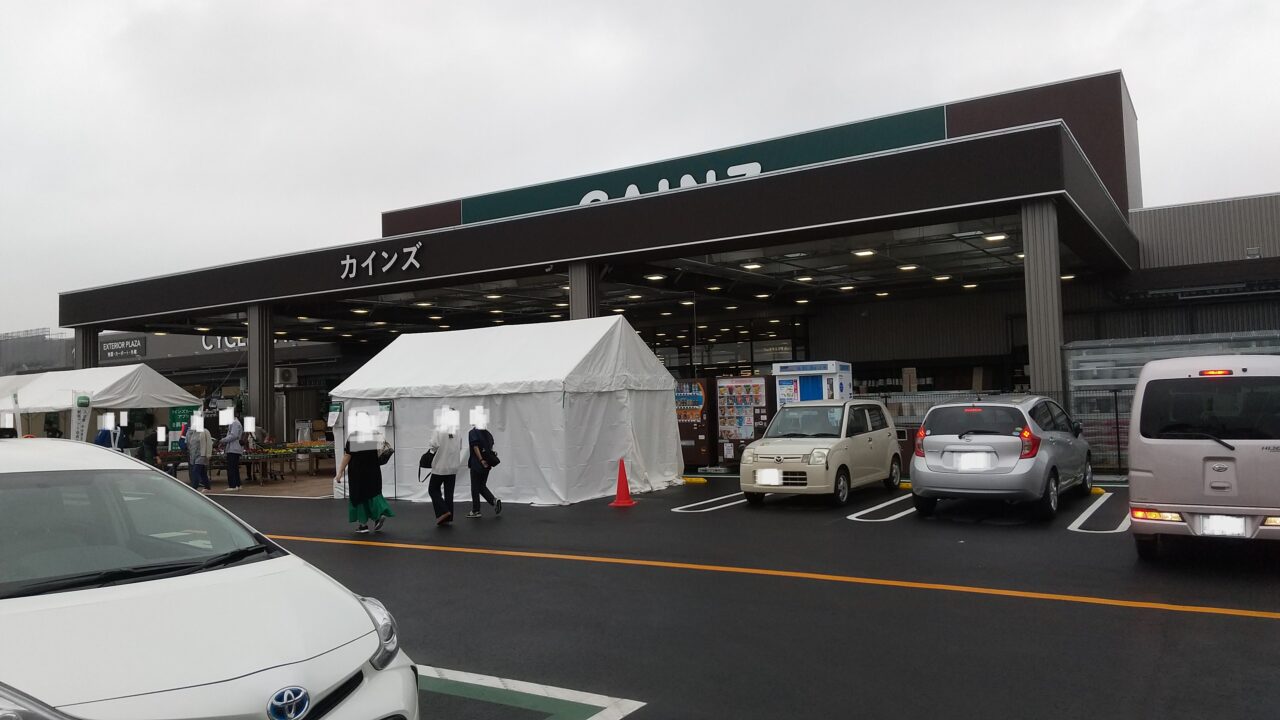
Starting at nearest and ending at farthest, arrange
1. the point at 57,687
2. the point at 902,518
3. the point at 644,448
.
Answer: the point at 57,687
the point at 902,518
the point at 644,448

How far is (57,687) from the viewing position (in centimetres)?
269

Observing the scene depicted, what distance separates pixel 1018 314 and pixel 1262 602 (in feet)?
73.1

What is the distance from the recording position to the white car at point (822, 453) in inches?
528

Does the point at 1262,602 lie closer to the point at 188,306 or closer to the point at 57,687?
the point at 57,687

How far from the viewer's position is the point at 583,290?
841 inches

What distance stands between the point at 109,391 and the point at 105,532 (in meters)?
23.0

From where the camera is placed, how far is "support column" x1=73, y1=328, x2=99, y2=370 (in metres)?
32.5

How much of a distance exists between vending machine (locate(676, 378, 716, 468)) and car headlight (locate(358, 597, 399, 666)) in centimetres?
1710

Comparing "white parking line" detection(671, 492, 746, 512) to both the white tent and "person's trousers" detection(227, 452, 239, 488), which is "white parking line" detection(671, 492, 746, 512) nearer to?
the white tent

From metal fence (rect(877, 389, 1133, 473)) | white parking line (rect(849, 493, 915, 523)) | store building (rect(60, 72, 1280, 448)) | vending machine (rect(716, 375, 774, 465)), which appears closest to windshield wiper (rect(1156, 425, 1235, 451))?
white parking line (rect(849, 493, 915, 523))

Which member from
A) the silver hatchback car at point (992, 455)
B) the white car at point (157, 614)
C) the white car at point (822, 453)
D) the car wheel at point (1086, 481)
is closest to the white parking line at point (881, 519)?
the silver hatchback car at point (992, 455)

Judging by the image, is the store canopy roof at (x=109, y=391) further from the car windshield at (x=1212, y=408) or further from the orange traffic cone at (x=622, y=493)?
the car windshield at (x=1212, y=408)

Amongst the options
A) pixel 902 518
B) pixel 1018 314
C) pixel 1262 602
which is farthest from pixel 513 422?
pixel 1018 314

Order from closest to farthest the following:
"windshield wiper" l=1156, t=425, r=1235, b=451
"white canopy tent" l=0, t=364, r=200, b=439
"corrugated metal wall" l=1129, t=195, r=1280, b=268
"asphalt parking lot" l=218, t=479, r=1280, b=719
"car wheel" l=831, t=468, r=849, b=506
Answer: "asphalt parking lot" l=218, t=479, r=1280, b=719, "windshield wiper" l=1156, t=425, r=1235, b=451, "car wheel" l=831, t=468, r=849, b=506, "white canopy tent" l=0, t=364, r=200, b=439, "corrugated metal wall" l=1129, t=195, r=1280, b=268
